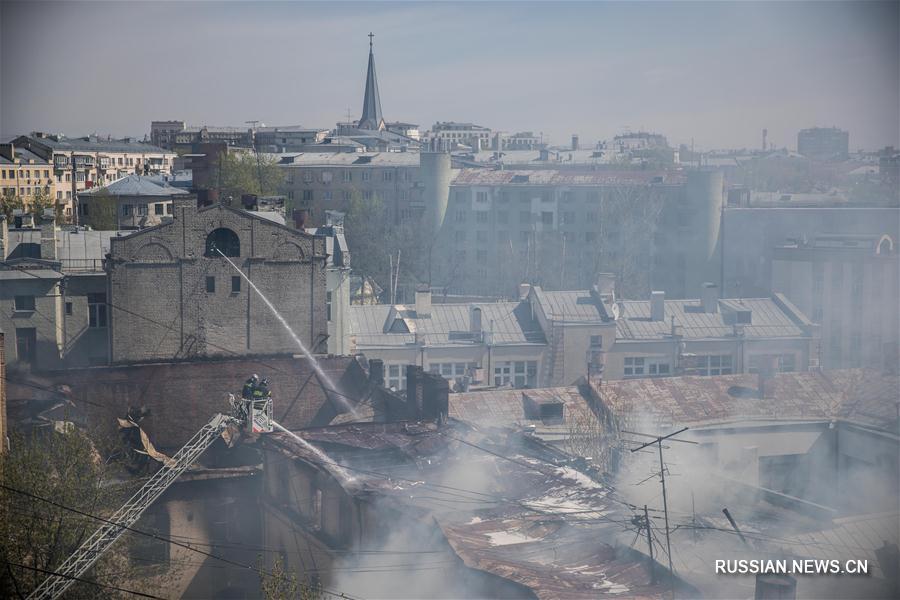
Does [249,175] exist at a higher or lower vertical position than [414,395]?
higher

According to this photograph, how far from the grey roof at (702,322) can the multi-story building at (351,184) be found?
29.4 metres

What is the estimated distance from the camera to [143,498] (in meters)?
17.6

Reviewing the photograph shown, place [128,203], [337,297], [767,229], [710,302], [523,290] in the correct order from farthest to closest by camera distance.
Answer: [767,229] → [128,203] → [523,290] → [710,302] → [337,297]

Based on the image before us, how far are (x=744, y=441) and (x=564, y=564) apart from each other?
1077 cm

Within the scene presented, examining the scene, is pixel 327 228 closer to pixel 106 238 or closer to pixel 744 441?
pixel 106 238

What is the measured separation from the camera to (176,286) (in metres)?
24.1

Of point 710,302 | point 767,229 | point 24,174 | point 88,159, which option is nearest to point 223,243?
point 710,302

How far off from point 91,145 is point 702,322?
50.6 meters

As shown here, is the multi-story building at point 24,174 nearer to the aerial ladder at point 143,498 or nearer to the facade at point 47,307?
the facade at point 47,307

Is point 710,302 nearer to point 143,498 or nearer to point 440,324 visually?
point 440,324

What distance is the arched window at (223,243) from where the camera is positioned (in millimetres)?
24172

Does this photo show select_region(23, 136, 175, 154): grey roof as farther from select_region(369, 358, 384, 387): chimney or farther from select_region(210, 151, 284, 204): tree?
select_region(369, 358, 384, 387): chimney

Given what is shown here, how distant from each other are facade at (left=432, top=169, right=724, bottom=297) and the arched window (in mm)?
28418

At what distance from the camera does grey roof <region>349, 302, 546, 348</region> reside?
1158 inches
